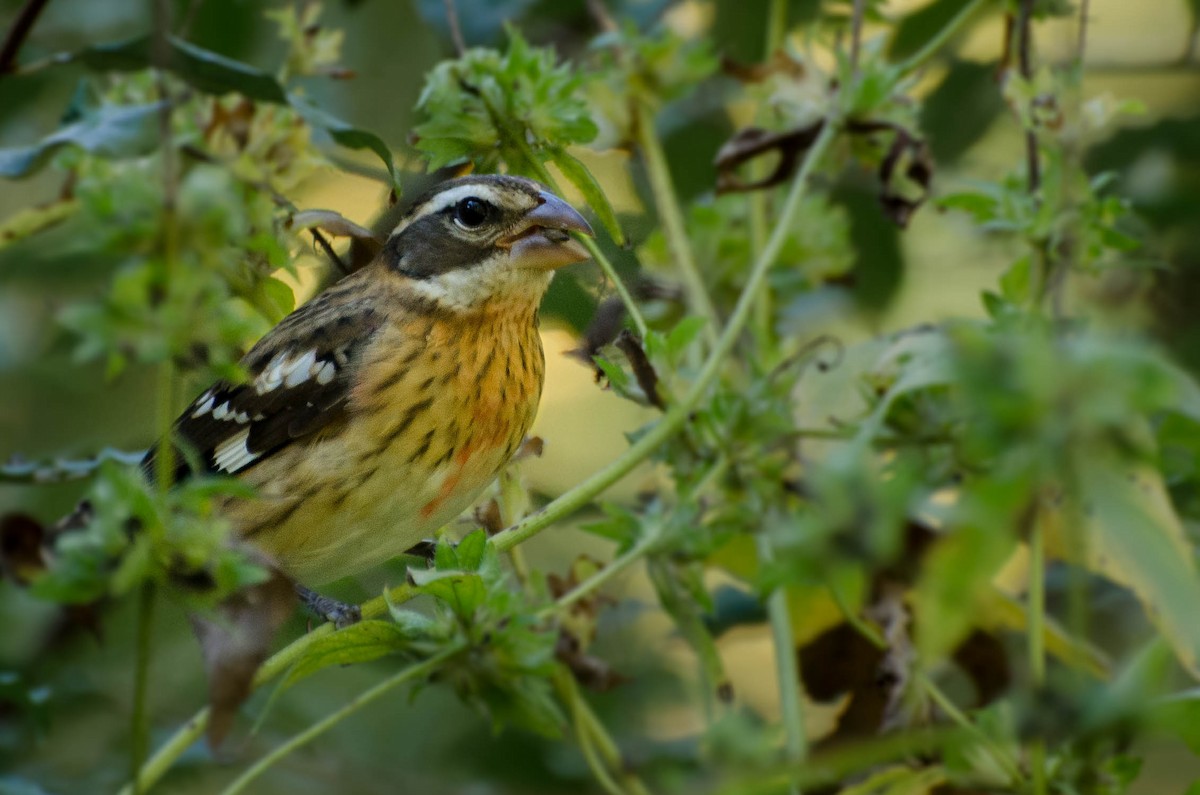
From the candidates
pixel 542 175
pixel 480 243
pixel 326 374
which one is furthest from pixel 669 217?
pixel 326 374

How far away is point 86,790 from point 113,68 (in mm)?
1428

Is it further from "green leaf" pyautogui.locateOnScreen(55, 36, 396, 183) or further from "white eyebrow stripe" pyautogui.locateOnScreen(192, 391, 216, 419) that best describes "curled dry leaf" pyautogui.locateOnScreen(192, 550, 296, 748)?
"white eyebrow stripe" pyautogui.locateOnScreen(192, 391, 216, 419)

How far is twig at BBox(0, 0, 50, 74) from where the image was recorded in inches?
62.5

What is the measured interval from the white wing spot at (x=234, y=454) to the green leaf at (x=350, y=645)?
0.92m

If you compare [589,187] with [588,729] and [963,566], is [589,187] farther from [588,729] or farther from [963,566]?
[963,566]

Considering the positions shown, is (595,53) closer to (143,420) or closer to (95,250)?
(143,420)

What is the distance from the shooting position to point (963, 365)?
74 cm

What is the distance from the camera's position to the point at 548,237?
7.22 ft

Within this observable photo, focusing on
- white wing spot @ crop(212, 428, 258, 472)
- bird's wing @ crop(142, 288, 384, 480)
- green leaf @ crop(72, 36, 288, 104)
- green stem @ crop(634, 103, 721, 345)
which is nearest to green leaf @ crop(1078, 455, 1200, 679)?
green leaf @ crop(72, 36, 288, 104)

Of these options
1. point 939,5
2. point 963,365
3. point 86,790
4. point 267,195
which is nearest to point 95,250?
point 963,365

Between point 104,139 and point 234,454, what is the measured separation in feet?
2.91

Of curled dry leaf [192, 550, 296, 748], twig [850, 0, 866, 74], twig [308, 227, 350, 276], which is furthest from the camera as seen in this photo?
twig [850, 0, 866, 74]

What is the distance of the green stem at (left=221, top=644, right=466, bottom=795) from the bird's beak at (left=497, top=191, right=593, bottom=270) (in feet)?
2.08

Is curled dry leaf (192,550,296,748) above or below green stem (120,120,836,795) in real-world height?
above
